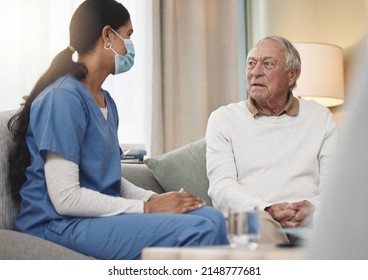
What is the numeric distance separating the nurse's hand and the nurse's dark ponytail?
360 millimetres

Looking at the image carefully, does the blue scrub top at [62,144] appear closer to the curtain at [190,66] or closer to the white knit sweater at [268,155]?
the white knit sweater at [268,155]

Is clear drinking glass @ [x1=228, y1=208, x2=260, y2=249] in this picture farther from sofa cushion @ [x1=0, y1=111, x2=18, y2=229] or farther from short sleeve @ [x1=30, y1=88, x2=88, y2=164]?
sofa cushion @ [x1=0, y1=111, x2=18, y2=229]

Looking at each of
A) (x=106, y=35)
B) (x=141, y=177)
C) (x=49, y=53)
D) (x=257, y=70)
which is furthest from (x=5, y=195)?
(x=49, y=53)

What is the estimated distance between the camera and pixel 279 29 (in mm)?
3729

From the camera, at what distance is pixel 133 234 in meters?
1.47

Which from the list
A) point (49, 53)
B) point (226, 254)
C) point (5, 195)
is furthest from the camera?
point (49, 53)

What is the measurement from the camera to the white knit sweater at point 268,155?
7.00 ft

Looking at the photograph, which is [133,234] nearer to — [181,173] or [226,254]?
[226,254]

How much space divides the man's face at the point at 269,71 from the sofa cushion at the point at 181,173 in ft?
1.17

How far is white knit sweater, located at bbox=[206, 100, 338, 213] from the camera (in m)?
2.13

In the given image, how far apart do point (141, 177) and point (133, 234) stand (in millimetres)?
820

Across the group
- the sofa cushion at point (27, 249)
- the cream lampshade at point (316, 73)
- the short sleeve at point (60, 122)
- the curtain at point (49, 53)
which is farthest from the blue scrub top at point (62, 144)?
the cream lampshade at point (316, 73)
